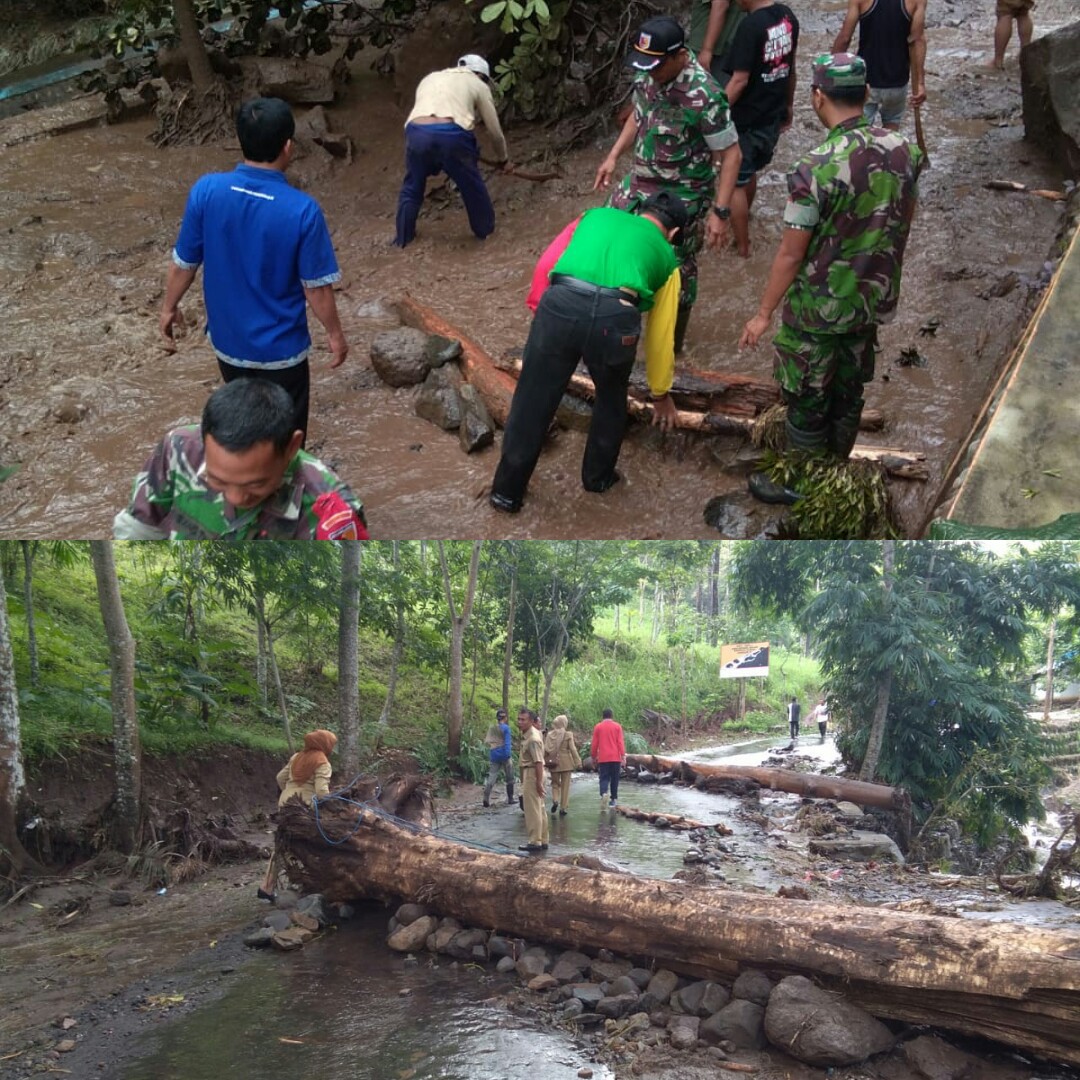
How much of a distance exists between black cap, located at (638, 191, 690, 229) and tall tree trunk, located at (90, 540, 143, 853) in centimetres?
250

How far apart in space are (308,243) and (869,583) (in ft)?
7.60

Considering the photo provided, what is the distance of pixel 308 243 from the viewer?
146 inches

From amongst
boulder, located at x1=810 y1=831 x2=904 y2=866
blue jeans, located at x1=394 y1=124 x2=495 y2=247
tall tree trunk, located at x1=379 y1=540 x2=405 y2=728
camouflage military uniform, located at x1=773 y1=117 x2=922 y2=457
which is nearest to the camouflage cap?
camouflage military uniform, located at x1=773 y1=117 x2=922 y2=457

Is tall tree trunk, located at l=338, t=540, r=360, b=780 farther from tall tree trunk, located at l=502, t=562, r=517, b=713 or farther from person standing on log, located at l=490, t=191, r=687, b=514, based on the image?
person standing on log, located at l=490, t=191, r=687, b=514

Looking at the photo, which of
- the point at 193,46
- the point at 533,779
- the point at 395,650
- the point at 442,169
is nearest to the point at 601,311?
the point at 395,650

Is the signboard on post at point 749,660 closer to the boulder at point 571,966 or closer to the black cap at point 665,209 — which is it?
the boulder at point 571,966

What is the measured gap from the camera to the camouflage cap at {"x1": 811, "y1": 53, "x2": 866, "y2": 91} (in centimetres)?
356

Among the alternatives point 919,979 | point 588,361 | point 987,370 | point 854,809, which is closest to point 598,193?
point 987,370

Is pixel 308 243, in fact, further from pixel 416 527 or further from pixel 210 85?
pixel 210 85

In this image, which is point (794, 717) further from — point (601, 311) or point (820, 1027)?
point (601, 311)

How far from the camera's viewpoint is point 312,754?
4.28 meters

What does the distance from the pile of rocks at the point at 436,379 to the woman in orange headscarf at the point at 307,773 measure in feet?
5.19

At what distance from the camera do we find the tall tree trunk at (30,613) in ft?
13.5

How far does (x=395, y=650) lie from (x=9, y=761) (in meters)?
1.63
